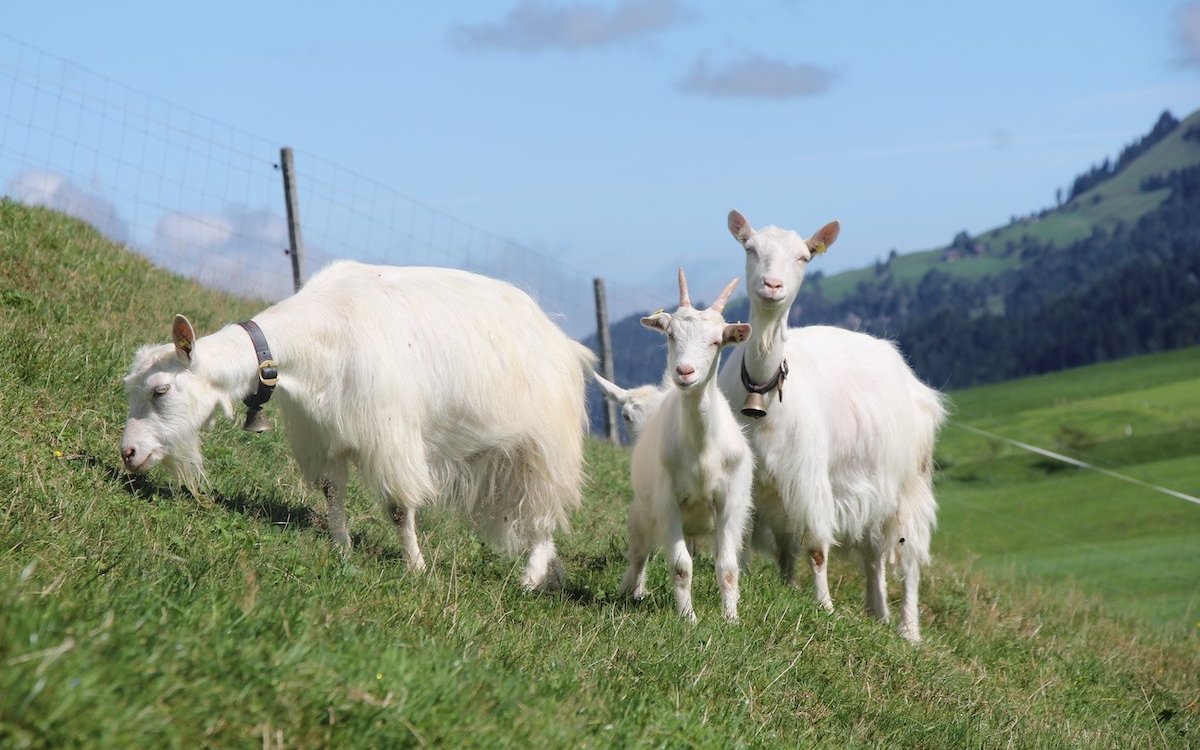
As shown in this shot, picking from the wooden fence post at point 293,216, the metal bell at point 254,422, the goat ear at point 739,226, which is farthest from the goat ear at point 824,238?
the wooden fence post at point 293,216

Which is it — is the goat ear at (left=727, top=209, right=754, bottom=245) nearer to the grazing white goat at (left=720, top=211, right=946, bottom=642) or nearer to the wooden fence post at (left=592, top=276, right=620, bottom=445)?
the grazing white goat at (left=720, top=211, right=946, bottom=642)

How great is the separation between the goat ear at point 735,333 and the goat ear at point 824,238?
1.22 m

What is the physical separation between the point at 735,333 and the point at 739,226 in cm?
137

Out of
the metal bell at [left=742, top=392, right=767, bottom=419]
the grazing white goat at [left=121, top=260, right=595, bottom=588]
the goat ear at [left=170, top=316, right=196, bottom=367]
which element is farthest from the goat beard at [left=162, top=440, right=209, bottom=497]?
the metal bell at [left=742, top=392, right=767, bottom=419]

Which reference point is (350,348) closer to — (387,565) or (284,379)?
(284,379)

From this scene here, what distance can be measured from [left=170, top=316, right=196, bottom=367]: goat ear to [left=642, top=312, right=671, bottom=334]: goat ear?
2452 millimetres

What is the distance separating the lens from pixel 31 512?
20.1 feet

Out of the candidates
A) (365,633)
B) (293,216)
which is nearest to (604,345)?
(293,216)

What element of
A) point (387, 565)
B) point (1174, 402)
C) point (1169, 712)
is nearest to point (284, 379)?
point (387, 565)

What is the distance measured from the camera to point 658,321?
7.51 meters

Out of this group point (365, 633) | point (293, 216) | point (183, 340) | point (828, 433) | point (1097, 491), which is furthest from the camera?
point (1097, 491)

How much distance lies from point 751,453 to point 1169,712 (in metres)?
3.88

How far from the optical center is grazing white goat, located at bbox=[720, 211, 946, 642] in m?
8.51

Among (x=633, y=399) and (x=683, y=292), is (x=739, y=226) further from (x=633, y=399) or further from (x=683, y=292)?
(x=633, y=399)
